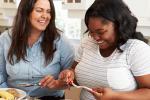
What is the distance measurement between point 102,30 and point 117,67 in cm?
16

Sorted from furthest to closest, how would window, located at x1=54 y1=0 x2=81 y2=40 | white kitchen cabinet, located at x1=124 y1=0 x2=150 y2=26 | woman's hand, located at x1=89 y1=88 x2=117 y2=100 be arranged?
1. window, located at x1=54 y1=0 x2=81 y2=40
2. white kitchen cabinet, located at x1=124 y1=0 x2=150 y2=26
3. woman's hand, located at x1=89 y1=88 x2=117 y2=100

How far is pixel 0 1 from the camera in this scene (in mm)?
1983

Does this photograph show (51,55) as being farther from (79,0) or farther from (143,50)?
(143,50)

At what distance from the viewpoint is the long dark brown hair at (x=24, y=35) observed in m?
1.48

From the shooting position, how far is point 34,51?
1.48m

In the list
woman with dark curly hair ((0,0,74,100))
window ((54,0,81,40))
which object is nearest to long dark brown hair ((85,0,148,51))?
woman with dark curly hair ((0,0,74,100))

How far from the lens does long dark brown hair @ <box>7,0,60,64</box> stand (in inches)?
58.1

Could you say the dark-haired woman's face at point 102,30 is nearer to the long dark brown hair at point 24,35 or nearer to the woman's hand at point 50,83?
the woman's hand at point 50,83

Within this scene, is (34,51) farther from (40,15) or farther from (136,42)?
(136,42)

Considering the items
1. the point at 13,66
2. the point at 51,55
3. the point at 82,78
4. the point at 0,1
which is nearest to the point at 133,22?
the point at 82,78

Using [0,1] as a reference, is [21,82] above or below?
below

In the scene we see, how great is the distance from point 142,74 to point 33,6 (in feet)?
2.42

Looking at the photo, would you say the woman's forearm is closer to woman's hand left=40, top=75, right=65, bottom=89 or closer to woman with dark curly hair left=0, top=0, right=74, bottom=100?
woman's hand left=40, top=75, right=65, bottom=89

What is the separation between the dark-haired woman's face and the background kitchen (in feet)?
1.36
